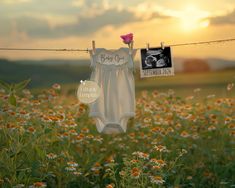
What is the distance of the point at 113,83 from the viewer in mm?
5910

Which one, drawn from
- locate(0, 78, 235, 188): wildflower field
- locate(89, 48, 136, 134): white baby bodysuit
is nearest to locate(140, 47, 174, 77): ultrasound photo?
locate(89, 48, 136, 134): white baby bodysuit

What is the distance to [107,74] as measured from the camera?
592 cm

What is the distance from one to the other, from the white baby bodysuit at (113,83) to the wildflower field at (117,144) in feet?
1.07

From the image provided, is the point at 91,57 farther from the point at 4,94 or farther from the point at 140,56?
the point at 4,94

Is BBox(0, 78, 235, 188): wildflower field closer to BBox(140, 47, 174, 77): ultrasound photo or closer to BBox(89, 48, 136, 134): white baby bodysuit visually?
BBox(89, 48, 136, 134): white baby bodysuit

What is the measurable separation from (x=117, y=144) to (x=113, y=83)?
1093 mm

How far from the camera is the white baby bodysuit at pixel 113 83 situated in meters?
5.86

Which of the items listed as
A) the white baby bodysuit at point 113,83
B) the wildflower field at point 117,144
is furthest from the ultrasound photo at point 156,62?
the wildflower field at point 117,144

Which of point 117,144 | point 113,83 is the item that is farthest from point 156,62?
point 117,144

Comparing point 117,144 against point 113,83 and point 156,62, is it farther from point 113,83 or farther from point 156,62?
point 156,62

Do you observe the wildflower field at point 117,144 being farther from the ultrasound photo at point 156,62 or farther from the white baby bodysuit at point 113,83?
the ultrasound photo at point 156,62

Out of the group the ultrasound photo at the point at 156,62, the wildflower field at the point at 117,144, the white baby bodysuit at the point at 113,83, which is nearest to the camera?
the wildflower field at the point at 117,144

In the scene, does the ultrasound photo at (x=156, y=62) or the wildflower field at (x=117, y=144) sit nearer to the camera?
the wildflower field at (x=117, y=144)

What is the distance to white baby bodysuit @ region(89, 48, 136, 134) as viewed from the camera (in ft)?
19.2
